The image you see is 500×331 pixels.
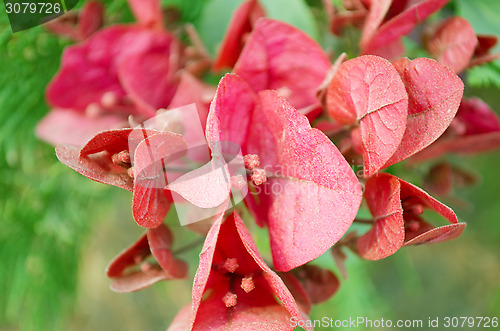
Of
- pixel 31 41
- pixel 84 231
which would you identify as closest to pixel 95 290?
pixel 84 231

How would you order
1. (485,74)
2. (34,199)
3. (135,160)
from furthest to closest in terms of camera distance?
(34,199)
(485,74)
(135,160)

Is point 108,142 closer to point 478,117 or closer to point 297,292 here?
point 297,292

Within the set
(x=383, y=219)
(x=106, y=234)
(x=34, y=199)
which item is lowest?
(x=106, y=234)

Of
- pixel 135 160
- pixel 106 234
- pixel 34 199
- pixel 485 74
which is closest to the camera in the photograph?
pixel 135 160

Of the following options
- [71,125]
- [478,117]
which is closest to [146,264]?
[71,125]

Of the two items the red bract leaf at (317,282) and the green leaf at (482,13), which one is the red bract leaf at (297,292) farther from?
the green leaf at (482,13)

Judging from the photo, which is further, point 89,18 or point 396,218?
point 89,18

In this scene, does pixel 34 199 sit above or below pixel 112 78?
below
